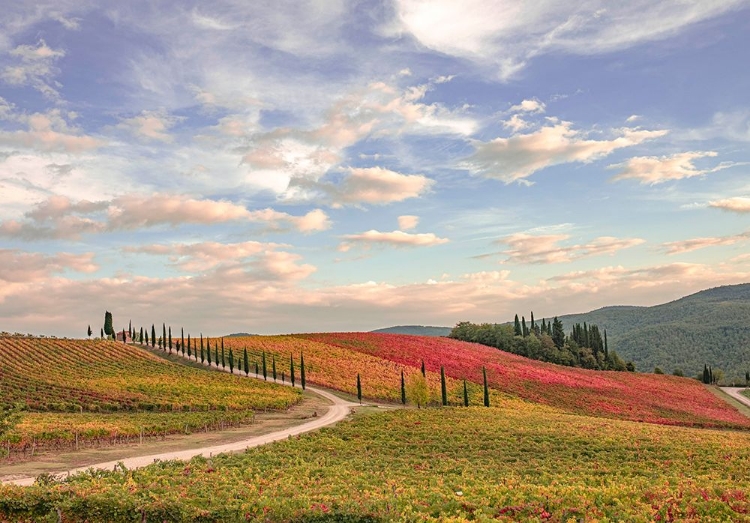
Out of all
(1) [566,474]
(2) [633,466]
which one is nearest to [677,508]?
(1) [566,474]

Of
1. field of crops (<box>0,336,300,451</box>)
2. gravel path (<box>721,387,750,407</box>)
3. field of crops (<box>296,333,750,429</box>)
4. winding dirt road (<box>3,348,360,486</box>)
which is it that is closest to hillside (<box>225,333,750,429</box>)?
field of crops (<box>296,333,750,429</box>)

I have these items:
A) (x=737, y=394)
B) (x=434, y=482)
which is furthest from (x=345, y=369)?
(x=737, y=394)

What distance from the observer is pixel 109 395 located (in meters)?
67.1

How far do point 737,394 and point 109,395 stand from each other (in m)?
114

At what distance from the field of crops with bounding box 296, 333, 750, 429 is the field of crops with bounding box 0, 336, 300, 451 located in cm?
2112

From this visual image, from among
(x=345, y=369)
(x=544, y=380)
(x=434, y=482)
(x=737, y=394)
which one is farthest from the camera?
(x=737, y=394)

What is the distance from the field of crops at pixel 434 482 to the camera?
18.2m

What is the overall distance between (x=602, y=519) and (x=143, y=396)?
208ft

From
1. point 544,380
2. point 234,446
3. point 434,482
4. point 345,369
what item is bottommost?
point 544,380

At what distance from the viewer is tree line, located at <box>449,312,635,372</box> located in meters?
128

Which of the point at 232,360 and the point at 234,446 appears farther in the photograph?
the point at 232,360

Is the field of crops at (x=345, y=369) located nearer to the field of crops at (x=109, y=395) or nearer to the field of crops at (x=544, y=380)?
the field of crops at (x=544, y=380)

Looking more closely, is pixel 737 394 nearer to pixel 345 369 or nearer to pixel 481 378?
pixel 481 378

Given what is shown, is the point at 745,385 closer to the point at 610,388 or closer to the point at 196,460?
the point at 610,388
